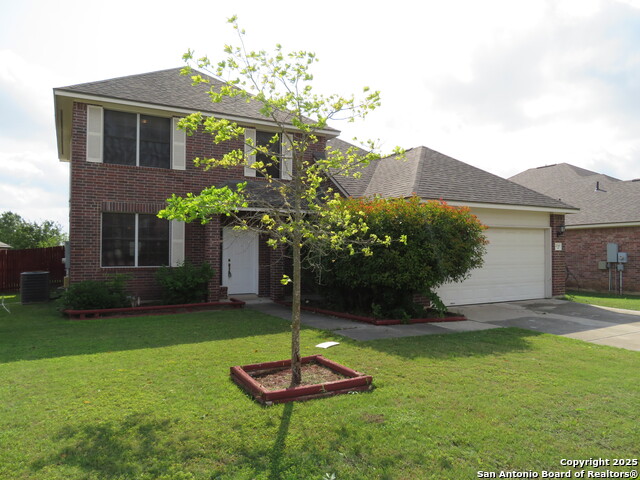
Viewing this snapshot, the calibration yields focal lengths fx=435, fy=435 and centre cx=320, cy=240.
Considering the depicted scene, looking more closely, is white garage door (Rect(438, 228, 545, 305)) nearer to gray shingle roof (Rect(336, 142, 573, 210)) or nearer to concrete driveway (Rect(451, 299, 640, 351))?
concrete driveway (Rect(451, 299, 640, 351))

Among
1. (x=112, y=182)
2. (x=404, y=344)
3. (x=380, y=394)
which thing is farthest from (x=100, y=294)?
(x=380, y=394)

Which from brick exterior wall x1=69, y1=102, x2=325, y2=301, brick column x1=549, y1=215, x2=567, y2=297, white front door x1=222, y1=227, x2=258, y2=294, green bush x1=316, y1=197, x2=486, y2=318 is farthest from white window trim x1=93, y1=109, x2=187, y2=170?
brick column x1=549, y1=215, x2=567, y2=297

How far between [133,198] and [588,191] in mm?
19994

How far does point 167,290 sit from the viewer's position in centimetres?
1124

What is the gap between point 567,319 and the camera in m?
10.3

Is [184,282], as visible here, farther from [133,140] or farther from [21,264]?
[21,264]

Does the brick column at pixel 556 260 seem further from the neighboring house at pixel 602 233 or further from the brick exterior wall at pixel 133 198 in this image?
the brick exterior wall at pixel 133 198

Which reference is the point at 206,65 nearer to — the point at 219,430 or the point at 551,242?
the point at 219,430

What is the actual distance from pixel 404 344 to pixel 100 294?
23.5 feet

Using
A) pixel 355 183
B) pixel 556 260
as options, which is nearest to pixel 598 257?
pixel 556 260

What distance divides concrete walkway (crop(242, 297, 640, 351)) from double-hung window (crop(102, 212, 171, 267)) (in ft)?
9.70

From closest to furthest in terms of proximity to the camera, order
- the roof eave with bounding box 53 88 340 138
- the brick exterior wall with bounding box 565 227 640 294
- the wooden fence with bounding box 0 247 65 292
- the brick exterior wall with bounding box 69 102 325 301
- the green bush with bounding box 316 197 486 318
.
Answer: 1. the green bush with bounding box 316 197 486 318
2. the roof eave with bounding box 53 88 340 138
3. the brick exterior wall with bounding box 69 102 325 301
4. the wooden fence with bounding box 0 247 65 292
5. the brick exterior wall with bounding box 565 227 640 294

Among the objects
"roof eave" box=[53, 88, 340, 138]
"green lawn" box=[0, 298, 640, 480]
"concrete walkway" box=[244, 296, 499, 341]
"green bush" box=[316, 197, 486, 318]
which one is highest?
"roof eave" box=[53, 88, 340, 138]

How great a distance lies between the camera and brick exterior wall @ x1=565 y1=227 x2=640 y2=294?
1692cm
